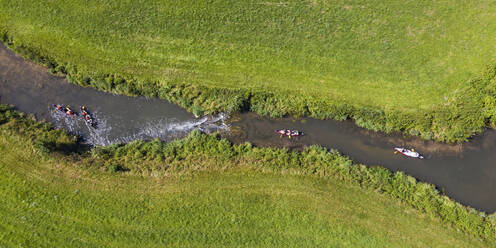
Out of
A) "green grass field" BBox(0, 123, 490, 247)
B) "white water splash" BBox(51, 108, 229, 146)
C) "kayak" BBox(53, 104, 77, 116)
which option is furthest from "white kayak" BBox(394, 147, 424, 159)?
"kayak" BBox(53, 104, 77, 116)

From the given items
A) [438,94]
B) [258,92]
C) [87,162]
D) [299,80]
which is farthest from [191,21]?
[438,94]

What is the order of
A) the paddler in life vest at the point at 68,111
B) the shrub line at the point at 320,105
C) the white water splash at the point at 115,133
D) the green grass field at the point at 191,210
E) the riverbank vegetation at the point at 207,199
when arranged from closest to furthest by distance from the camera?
the green grass field at the point at 191,210
the riverbank vegetation at the point at 207,199
the shrub line at the point at 320,105
the paddler in life vest at the point at 68,111
the white water splash at the point at 115,133

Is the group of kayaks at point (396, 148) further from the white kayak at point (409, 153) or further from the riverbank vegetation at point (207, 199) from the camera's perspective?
the riverbank vegetation at point (207, 199)

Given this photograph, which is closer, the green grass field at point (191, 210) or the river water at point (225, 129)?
the green grass field at point (191, 210)

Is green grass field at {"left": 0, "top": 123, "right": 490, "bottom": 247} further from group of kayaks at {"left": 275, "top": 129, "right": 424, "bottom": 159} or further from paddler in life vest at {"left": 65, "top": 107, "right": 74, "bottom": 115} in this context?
paddler in life vest at {"left": 65, "top": 107, "right": 74, "bottom": 115}

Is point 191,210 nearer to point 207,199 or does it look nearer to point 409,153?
point 207,199

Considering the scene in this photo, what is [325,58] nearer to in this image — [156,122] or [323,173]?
[323,173]

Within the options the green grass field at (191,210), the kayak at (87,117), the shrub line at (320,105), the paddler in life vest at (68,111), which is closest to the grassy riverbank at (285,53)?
the shrub line at (320,105)
